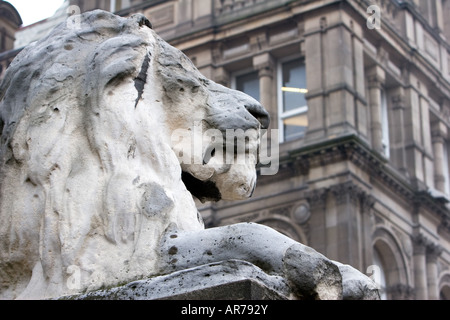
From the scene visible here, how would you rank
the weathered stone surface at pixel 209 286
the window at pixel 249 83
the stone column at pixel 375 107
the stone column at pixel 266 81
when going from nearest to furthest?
the weathered stone surface at pixel 209 286
the stone column at pixel 266 81
the stone column at pixel 375 107
the window at pixel 249 83

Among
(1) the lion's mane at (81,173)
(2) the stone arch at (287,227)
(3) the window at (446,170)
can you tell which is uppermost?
(3) the window at (446,170)

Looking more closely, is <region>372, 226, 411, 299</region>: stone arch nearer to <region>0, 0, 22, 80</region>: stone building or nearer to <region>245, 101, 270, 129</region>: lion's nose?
<region>0, 0, 22, 80</region>: stone building

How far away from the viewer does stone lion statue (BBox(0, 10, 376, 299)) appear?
4.49 metres

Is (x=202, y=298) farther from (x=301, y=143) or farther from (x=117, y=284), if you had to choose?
(x=301, y=143)

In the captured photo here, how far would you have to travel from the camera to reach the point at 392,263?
1291 inches

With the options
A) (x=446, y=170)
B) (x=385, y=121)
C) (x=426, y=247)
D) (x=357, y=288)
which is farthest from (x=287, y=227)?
(x=357, y=288)

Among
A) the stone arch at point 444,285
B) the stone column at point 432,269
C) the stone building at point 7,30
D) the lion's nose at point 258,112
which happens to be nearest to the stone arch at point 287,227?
the stone column at point 432,269

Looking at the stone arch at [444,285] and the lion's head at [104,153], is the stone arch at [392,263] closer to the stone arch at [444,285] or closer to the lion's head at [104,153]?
the stone arch at [444,285]

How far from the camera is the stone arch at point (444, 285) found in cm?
3477

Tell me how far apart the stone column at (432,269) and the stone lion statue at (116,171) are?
2903 cm

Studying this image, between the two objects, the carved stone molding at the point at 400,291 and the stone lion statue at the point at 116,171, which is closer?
the stone lion statue at the point at 116,171
